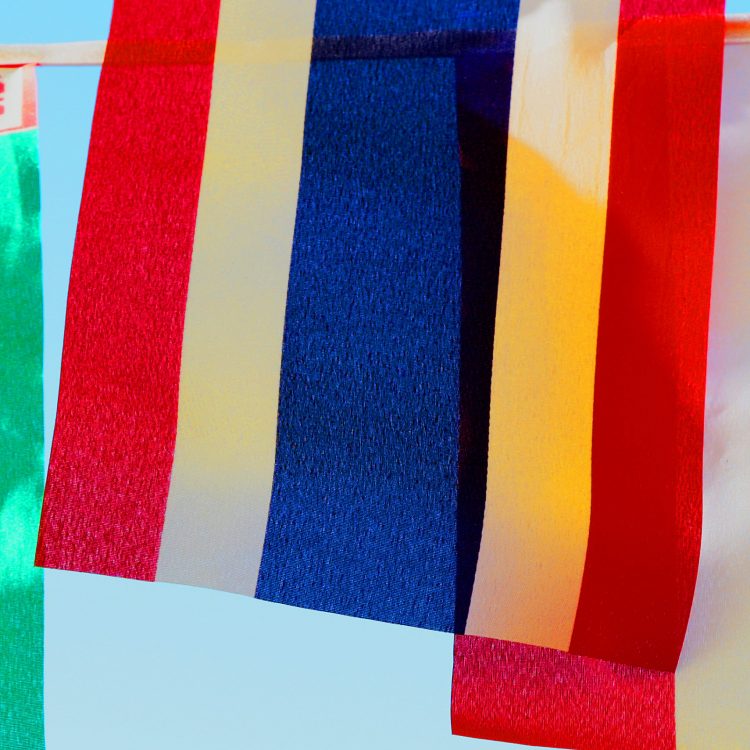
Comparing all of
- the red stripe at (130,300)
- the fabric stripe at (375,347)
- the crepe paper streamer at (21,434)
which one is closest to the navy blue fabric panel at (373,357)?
the fabric stripe at (375,347)

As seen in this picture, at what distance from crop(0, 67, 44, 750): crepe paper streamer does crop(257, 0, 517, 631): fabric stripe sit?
9.0 inches

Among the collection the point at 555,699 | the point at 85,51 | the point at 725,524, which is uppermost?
A: the point at 85,51

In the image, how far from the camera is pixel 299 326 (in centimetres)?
93

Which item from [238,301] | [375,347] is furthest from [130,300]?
[375,347]

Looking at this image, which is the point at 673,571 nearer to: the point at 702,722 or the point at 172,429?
the point at 702,722

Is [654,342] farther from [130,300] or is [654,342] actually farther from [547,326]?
[130,300]

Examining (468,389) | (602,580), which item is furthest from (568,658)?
(468,389)

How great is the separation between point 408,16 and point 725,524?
0.50 m

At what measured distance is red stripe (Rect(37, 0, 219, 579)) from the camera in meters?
0.93

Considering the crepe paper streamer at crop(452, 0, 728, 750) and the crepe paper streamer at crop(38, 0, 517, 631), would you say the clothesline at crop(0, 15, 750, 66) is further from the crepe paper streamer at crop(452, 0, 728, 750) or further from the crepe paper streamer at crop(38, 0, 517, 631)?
the crepe paper streamer at crop(452, 0, 728, 750)

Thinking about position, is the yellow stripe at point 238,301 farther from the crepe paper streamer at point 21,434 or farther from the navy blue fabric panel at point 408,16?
the crepe paper streamer at point 21,434

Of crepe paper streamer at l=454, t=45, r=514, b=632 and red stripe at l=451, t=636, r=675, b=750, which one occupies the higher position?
crepe paper streamer at l=454, t=45, r=514, b=632

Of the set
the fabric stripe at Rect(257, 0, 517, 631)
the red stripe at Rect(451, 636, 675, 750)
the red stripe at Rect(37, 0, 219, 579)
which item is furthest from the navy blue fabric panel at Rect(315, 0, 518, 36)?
the red stripe at Rect(451, 636, 675, 750)

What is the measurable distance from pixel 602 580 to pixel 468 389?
19 cm
